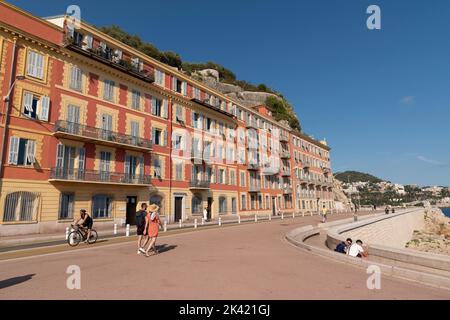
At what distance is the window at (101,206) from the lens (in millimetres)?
24016

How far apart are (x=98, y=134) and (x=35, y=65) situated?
21.4 ft

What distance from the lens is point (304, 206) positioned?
60.1 metres

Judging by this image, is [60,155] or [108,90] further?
[108,90]

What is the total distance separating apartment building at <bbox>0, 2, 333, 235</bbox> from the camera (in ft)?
65.9

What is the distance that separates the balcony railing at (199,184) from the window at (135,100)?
→ 409 inches

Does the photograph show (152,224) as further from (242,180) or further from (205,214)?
(242,180)

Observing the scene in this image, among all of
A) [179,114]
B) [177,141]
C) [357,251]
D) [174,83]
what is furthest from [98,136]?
[357,251]

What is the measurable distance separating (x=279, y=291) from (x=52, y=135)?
2132cm

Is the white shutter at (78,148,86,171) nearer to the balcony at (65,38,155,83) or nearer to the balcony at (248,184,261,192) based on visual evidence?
the balcony at (65,38,155,83)

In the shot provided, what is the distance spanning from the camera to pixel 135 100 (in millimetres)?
28438

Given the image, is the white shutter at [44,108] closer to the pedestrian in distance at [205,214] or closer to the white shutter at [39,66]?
the white shutter at [39,66]

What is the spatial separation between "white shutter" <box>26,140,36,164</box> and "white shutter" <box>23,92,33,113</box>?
2270 mm
